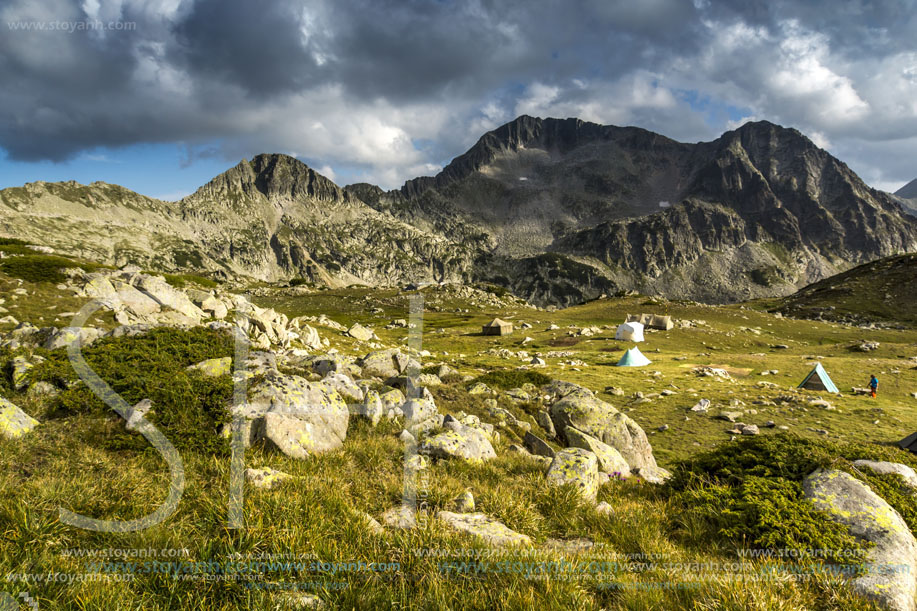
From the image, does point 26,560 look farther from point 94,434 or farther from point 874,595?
point 874,595

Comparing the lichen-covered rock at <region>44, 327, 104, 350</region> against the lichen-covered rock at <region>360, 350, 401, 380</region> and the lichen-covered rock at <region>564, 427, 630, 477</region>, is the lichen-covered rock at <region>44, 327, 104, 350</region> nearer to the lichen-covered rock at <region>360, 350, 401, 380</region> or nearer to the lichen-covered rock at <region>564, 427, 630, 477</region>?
the lichen-covered rock at <region>360, 350, 401, 380</region>

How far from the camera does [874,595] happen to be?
4.26 m

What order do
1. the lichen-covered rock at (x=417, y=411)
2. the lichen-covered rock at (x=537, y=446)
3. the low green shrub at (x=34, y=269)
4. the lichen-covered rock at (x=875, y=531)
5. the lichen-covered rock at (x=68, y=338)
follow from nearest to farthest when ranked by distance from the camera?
the lichen-covered rock at (x=875, y=531) → the lichen-covered rock at (x=417, y=411) → the lichen-covered rock at (x=68, y=338) → the lichen-covered rock at (x=537, y=446) → the low green shrub at (x=34, y=269)

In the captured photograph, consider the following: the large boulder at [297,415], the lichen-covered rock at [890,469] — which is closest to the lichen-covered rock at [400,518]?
the large boulder at [297,415]

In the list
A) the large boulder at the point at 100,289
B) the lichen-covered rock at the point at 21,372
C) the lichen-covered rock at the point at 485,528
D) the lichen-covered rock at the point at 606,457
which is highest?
the large boulder at the point at 100,289

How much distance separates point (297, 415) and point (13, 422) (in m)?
4.71

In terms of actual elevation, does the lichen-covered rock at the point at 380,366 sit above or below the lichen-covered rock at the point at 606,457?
above

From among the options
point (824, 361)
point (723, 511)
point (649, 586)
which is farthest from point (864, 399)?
point (649, 586)

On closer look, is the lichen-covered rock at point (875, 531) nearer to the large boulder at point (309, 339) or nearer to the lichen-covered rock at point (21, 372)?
the lichen-covered rock at point (21, 372)

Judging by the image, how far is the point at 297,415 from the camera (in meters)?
8.55

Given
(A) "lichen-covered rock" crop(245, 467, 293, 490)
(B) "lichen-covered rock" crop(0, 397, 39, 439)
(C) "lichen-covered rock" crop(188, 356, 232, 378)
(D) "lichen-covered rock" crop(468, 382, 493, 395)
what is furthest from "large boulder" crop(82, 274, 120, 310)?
(A) "lichen-covered rock" crop(245, 467, 293, 490)

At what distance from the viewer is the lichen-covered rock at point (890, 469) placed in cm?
689

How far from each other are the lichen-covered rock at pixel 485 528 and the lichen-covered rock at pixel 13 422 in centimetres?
754

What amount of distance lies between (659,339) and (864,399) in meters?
38.1
